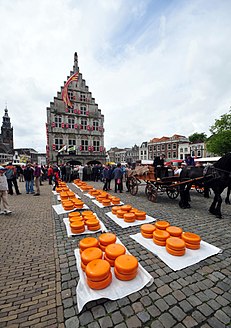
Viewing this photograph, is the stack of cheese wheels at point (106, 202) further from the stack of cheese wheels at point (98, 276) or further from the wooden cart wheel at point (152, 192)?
the stack of cheese wheels at point (98, 276)

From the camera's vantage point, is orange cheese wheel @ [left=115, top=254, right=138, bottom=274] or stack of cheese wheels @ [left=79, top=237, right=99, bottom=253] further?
stack of cheese wheels @ [left=79, top=237, right=99, bottom=253]

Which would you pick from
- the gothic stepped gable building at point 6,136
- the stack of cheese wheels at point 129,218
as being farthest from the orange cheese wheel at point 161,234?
the gothic stepped gable building at point 6,136

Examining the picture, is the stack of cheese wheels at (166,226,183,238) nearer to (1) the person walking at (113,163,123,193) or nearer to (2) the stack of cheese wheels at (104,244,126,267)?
(2) the stack of cheese wheels at (104,244,126,267)

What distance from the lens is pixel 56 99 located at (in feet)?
87.8

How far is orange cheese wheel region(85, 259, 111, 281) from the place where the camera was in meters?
2.01

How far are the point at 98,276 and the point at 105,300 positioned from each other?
0.97 feet

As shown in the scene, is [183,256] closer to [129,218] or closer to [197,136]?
[129,218]

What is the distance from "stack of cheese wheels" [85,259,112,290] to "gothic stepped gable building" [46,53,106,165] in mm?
25015

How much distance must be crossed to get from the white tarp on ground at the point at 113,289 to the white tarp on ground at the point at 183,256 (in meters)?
0.62

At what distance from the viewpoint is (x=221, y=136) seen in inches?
1011

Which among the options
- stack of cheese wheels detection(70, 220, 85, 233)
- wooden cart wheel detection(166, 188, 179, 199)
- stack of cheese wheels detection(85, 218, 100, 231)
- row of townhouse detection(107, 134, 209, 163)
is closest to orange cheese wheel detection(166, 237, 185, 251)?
stack of cheese wheels detection(85, 218, 100, 231)

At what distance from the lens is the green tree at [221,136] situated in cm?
2519

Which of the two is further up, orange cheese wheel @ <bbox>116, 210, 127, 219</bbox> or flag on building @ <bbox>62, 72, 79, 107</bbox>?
flag on building @ <bbox>62, 72, 79, 107</bbox>

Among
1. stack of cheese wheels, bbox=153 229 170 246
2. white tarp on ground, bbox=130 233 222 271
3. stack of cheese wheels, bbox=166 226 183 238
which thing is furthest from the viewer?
stack of cheese wheels, bbox=166 226 183 238
